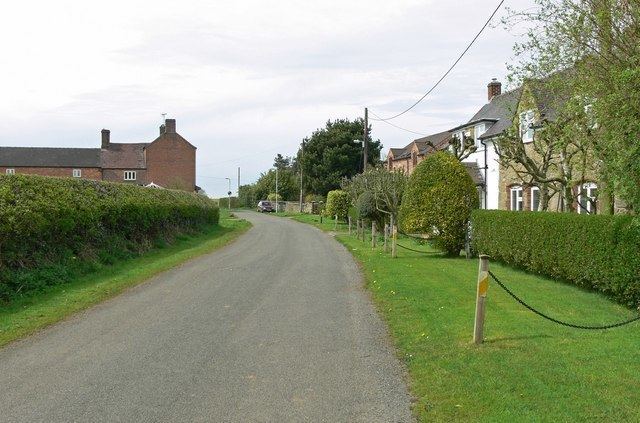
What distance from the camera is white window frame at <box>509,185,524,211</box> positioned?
32250mm

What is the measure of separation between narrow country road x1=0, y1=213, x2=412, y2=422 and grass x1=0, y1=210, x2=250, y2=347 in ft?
1.20

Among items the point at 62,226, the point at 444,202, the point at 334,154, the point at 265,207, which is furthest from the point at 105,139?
the point at 62,226

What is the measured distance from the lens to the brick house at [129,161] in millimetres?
80688

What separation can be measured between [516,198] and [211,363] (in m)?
27.3

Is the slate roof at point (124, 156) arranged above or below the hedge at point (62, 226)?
above

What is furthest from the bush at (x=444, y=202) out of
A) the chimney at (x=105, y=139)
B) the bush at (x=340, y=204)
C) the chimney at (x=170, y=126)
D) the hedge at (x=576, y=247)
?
the chimney at (x=105, y=139)

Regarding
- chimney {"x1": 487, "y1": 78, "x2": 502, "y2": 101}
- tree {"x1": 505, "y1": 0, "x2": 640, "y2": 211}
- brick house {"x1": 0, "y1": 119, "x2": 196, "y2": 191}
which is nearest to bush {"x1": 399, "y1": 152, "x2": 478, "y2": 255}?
tree {"x1": 505, "y1": 0, "x2": 640, "y2": 211}

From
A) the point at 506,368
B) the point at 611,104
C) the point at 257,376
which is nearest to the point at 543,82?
the point at 611,104

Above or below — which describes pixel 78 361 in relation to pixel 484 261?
below

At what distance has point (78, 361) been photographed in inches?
314

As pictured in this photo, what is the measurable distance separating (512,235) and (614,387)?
12.4m

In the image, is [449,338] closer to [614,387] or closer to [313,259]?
[614,387]

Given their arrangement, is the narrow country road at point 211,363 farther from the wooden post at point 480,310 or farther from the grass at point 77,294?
the wooden post at point 480,310

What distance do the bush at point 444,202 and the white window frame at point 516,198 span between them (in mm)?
9329
